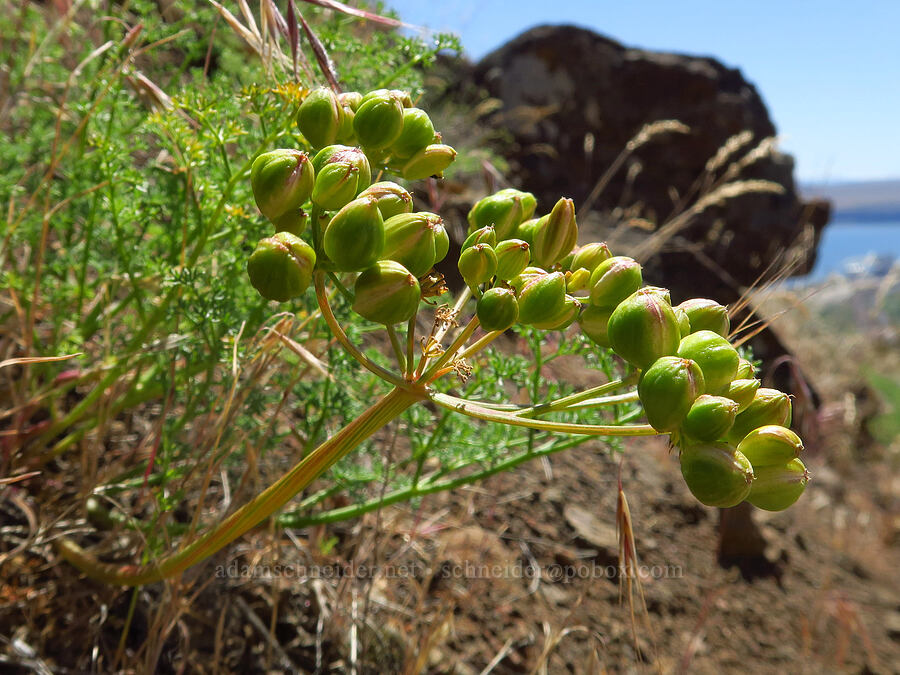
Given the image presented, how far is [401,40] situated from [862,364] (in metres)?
7.96

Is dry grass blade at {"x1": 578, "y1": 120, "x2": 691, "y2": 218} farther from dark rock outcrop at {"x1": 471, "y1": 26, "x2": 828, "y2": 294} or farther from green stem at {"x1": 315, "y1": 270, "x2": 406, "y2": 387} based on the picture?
green stem at {"x1": 315, "y1": 270, "x2": 406, "y2": 387}

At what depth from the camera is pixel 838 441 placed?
5840 millimetres

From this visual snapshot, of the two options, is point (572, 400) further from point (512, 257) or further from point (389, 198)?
point (389, 198)

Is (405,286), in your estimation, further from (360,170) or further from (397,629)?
(397,629)

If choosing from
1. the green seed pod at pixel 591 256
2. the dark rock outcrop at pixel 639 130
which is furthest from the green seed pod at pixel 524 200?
the dark rock outcrop at pixel 639 130

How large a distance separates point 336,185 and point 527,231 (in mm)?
310

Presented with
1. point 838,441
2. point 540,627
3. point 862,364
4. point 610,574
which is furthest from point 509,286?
point 862,364

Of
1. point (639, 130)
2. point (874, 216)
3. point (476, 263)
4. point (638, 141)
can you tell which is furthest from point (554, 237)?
point (874, 216)

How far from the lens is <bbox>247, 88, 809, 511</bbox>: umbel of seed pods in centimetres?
76

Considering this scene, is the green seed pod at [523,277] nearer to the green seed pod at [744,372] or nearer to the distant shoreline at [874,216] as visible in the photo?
the green seed pod at [744,372]

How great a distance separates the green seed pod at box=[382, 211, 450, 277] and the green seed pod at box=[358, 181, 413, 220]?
0.6 inches

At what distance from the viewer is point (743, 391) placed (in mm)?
809

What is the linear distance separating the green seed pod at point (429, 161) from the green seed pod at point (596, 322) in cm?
29

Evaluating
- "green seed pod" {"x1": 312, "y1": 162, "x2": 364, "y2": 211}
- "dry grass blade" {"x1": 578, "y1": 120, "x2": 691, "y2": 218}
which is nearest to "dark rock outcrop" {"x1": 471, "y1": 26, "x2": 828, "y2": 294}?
"dry grass blade" {"x1": 578, "y1": 120, "x2": 691, "y2": 218}
